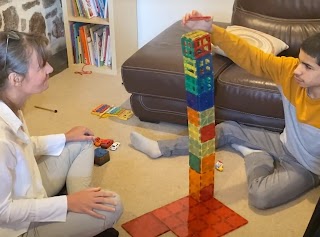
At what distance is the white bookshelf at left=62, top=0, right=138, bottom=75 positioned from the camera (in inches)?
127

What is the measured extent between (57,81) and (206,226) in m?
1.82

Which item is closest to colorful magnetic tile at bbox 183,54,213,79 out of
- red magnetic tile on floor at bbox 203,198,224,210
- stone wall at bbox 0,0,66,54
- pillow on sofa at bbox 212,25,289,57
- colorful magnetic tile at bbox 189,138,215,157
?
colorful magnetic tile at bbox 189,138,215,157

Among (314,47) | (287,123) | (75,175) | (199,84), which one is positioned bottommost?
(75,175)

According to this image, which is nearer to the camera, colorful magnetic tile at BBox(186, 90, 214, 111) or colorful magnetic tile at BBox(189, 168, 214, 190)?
colorful magnetic tile at BBox(186, 90, 214, 111)

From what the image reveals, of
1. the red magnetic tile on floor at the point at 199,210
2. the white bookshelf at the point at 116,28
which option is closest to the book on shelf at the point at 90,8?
the white bookshelf at the point at 116,28

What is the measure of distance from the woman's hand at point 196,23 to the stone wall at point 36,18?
1.47 m

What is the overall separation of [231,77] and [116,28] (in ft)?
3.82

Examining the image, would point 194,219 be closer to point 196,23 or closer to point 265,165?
point 265,165

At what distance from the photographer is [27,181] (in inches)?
59.6

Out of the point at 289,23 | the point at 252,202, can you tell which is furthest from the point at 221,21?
the point at 252,202

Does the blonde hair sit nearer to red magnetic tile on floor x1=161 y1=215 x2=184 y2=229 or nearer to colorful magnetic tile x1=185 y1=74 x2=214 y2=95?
colorful magnetic tile x1=185 y1=74 x2=214 y2=95

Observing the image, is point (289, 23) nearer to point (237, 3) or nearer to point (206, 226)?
point (237, 3)

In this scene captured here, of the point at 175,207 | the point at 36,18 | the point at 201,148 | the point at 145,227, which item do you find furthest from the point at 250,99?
the point at 36,18

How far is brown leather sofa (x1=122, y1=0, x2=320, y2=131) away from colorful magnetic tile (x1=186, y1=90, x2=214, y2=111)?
0.61 meters
